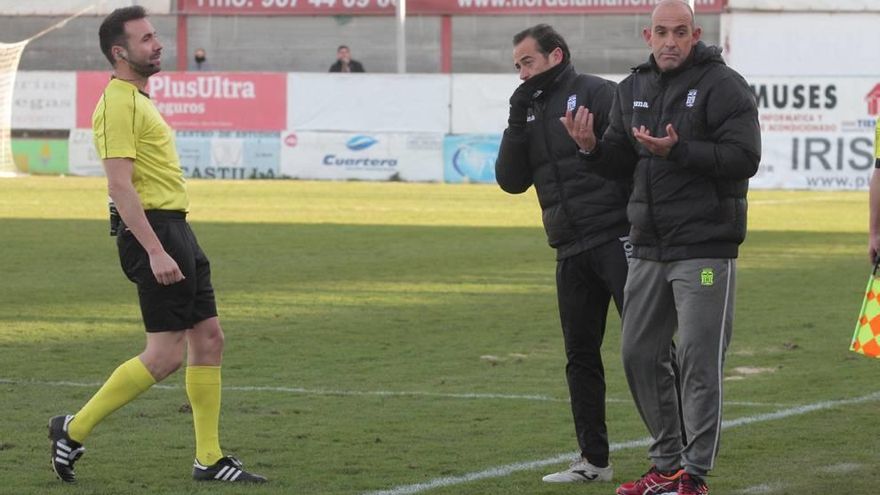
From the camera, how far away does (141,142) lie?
24.8 ft

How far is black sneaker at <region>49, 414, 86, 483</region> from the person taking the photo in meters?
7.57

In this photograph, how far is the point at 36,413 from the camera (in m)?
9.50

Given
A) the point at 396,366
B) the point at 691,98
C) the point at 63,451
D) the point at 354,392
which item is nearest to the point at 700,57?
the point at 691,98

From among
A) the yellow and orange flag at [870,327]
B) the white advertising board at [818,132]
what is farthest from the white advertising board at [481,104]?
the yellow and orange flag at [870,327]

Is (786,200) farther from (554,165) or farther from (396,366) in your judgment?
(554,165)

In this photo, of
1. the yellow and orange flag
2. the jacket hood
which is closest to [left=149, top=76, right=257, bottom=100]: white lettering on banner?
the yellow and orange flag

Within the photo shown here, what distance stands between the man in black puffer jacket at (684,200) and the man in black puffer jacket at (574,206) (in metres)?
0.52

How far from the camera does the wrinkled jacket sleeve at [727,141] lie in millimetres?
6758

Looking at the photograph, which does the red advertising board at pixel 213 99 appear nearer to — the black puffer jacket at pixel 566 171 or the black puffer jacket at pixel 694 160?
the black puffer jacket at pixel 566 171

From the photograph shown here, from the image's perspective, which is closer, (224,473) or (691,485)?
(691,485)

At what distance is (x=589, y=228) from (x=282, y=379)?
3634 mm

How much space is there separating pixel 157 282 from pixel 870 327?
10.3 feet

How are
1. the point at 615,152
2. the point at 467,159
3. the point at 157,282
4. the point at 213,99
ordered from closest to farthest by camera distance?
the point at 615,152
the point at 157,282
the point at 467,159
the point at 213,99

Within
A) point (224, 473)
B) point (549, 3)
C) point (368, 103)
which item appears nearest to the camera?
point (224, 473)
